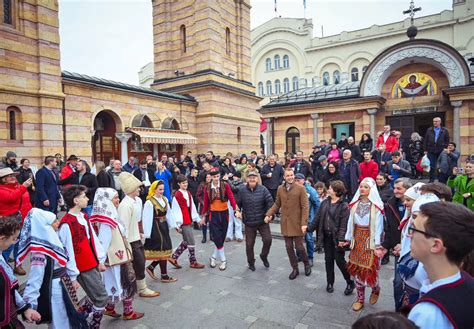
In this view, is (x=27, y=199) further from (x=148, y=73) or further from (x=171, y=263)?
(x=148, y=73)

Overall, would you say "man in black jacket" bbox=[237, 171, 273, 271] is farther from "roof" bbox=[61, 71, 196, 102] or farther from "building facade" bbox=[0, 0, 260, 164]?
"roof" bbox=[61, 71, 196, 102]

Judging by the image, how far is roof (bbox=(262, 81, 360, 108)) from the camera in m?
15.6

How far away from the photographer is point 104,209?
443 cm

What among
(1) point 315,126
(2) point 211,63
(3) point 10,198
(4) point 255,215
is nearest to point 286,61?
(2) point 211,63

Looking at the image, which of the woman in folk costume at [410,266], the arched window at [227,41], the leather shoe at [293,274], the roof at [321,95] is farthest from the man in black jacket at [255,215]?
the arched window at [227,41]

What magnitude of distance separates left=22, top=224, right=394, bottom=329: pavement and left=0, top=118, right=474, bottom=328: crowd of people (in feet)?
0.65

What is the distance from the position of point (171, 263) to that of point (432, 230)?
6.06 metres

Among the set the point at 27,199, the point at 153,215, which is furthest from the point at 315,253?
the point at 27,199

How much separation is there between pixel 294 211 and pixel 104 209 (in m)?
3.60

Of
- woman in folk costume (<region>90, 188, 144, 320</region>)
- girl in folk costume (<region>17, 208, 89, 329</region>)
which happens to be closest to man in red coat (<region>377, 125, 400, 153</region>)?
woman in folk costume (<region>90, 188, 144, 320</region>)

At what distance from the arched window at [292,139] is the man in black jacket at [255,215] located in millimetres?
10481

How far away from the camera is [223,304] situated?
4.99 meters

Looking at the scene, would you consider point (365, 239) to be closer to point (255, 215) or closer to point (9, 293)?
point (255, 215)

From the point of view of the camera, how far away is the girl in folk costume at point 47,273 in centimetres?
319
